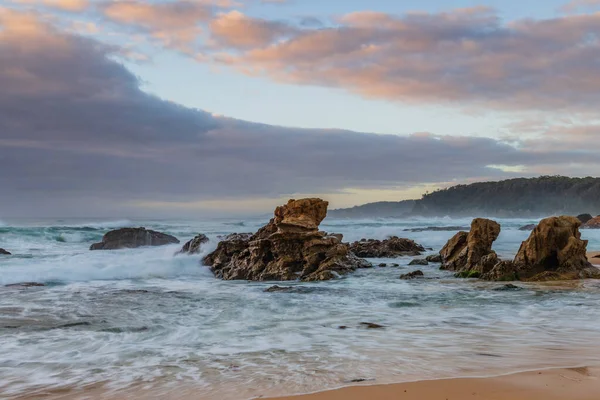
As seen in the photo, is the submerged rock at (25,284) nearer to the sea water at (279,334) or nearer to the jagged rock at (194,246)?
the sea water at (279,334)

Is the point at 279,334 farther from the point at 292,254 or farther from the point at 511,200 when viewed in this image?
the point at 511,200

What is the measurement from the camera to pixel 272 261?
15922 millimetres

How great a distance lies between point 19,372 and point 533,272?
12322 millimetres

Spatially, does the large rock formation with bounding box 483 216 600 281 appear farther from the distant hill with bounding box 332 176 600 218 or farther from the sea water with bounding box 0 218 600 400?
the distant hill with bounding box 332 176 600 218

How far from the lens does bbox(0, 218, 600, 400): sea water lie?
203 inches

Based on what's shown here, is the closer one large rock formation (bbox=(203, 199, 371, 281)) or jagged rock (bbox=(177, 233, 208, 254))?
large rock formation (bbox=(203, 199, 371, 281))

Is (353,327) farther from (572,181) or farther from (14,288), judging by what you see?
(572,181)

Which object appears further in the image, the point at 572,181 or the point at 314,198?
the point at 572,181

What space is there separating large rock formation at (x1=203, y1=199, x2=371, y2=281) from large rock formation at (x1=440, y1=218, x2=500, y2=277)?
313cm

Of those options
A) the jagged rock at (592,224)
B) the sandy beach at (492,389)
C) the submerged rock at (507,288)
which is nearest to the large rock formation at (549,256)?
the submerged rock at (507,288)

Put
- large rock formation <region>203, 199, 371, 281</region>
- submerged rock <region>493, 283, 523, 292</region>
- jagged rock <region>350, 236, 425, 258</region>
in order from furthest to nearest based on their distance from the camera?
jagged rock <region>350, 236, 425, 258</region> < large rock formation <region>203, 199, 371, 281</region> < submerged rock <region>493, 283, 523, 292</region>

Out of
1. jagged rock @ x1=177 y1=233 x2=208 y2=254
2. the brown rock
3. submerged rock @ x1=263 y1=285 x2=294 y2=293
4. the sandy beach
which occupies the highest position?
the brown rock

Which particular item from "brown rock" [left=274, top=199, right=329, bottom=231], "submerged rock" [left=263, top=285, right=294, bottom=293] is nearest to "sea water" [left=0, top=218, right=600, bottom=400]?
"submerged rock" [left=263, top=285, right=294, bottom=293]

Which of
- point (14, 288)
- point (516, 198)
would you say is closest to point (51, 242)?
point (14, 288)
